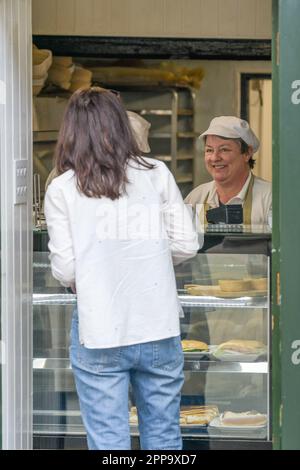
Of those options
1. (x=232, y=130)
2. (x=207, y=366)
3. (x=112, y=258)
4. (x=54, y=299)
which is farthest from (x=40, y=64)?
(x=112, y=258)

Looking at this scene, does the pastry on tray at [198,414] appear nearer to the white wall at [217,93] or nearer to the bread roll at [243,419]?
the bread roll at [243,419]

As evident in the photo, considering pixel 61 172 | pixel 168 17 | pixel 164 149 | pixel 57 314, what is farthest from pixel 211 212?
pixel 164 149

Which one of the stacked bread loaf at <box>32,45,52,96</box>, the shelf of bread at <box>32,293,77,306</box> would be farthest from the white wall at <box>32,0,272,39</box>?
the shelf of bread at <box>32,293,77,306</box>

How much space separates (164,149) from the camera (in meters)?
8.56

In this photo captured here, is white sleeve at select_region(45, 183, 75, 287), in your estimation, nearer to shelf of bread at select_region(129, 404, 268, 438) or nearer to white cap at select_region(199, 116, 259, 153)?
shelf of bread at select_region(129, 404, 268, 438)

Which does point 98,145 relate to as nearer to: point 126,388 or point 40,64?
point 126,388

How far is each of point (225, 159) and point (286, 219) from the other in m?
2.02

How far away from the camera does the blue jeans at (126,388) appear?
3445 millimetres

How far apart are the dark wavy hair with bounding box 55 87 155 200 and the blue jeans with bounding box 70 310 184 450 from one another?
1.79 ft

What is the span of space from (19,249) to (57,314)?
688 mm

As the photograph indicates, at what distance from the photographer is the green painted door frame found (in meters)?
3.28

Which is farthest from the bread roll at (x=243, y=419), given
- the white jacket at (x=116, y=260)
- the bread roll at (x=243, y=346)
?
the white jacket at (x=116, y=260)

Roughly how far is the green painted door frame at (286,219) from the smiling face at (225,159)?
1897 millimetres

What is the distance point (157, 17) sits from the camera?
20.8 feet
